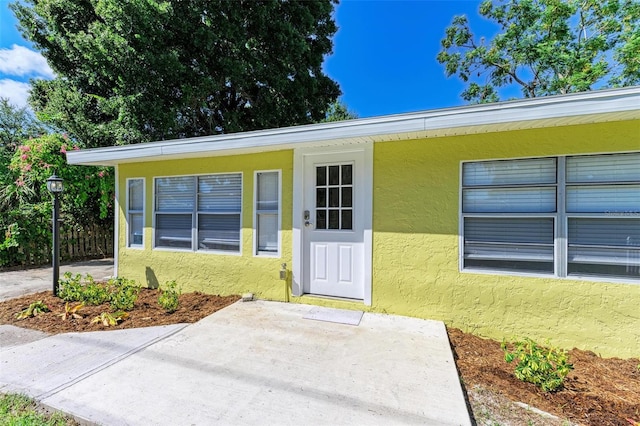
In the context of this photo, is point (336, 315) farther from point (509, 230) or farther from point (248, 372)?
point (509, 230)

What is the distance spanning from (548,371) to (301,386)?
2021 mm

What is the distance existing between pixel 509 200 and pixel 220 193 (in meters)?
4.10

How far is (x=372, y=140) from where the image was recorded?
379 centimetres

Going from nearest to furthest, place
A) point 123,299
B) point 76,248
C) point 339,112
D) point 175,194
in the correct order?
point 123,299, point 175,194, point 76,248, point 339,112

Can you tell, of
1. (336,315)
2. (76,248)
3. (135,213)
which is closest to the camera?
(336,315)

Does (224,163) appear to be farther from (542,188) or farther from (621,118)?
(621,118)

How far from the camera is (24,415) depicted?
2.04 metres

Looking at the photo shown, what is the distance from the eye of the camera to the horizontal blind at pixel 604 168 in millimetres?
2887

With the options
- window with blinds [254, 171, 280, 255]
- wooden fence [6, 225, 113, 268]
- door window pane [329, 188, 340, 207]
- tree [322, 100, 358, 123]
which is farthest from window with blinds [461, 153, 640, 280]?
tree [322, 100, 358, 123]

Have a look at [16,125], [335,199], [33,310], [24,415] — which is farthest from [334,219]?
[16,125]

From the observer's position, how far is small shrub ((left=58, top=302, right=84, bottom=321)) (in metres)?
3.80

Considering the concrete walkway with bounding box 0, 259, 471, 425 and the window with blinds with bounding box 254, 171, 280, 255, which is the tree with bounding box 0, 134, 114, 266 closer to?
the concrete walkway with bounding box 0, 259, 471, 425

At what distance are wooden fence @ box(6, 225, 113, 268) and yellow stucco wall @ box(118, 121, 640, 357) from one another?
6589 mm

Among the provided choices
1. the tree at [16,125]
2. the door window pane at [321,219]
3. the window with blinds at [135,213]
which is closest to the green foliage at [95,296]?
the window with blinds at [135,213]
